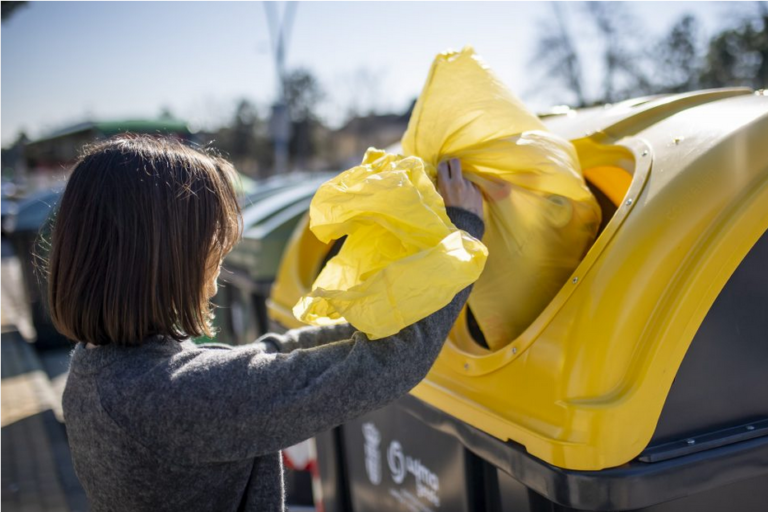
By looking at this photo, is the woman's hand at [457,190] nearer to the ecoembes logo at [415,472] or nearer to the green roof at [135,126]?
the ecoembes logo at [415,472]

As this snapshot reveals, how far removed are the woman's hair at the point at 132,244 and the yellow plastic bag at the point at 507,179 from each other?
21.5 inches

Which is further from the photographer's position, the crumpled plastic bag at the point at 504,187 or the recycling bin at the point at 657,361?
the crumpled plastic bag at the point at 504,187

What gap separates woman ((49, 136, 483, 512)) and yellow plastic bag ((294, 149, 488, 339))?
45 mm

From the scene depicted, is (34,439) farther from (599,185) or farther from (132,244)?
(599,185)

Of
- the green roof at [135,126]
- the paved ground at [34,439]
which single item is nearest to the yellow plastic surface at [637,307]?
the paved ground at [34,439]

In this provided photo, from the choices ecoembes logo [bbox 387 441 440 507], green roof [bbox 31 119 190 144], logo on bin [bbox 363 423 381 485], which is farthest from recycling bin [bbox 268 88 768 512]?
green roof [bbox 31 119 190 144]

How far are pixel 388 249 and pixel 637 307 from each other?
0.46m

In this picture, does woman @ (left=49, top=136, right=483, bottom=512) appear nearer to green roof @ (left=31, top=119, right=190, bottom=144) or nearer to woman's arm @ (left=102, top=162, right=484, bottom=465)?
woman's arm @ (left=102, top=162, right=484, bottom=465)

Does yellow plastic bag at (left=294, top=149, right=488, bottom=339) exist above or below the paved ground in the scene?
above

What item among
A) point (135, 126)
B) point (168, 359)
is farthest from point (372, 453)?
point (135, 126)

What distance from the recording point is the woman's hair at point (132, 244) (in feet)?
3.44

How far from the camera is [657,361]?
1165 mm

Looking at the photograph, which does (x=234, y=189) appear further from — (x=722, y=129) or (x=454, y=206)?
(x=722, y=129)

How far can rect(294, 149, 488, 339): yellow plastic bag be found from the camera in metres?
1.04
